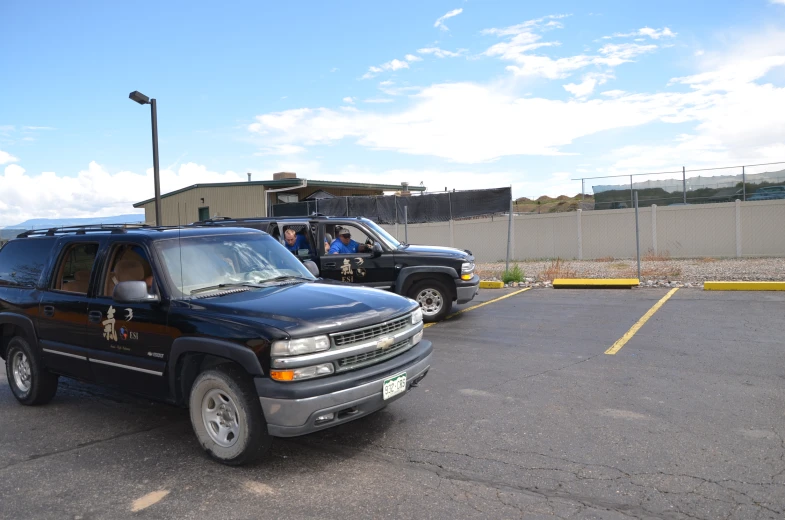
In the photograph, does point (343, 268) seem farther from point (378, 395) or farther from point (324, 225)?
point (378, 395)

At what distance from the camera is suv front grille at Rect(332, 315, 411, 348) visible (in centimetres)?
431

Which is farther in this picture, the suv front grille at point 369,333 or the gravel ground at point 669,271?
the gravel ground at point 669,271

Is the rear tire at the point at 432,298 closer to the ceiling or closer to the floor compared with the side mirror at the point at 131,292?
closer to the floor

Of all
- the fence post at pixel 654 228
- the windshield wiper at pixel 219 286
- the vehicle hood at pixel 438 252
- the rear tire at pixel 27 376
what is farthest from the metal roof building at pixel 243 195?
the windshield wiper at pixel 219 286

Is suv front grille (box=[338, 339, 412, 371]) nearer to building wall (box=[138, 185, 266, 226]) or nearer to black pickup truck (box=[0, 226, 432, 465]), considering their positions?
black pickup truck (box=[0, 226, 432, 465])

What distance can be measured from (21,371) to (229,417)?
126 inches

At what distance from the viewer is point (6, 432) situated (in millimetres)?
5473

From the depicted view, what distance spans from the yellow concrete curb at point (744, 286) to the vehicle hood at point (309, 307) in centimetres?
1005

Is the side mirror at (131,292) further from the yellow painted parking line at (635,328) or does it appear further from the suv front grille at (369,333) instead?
the yellow painted parking line at (635,328)

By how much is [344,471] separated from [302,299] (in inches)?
50.9

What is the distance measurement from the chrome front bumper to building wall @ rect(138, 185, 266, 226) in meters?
28.2

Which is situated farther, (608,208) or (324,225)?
(608,208)

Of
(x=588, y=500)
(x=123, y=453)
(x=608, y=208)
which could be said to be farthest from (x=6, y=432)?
(x=608, y=208)

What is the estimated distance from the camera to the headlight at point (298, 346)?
409 cm
